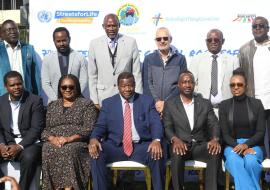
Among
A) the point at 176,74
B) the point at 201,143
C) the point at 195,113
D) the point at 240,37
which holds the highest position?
the point at 240,37

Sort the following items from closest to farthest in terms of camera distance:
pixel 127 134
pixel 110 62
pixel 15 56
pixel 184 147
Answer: pixel 184 147 < pixel 127 134 < pixel 110 62 < pixel 15 56

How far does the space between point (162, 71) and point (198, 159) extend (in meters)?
1.24

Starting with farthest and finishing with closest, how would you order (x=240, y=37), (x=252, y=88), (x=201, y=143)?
(x=240, y=37), (x=252, y=88), (x=201, y=143)

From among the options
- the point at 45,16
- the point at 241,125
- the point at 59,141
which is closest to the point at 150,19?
the point at 45,16

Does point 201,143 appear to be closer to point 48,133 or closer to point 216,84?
point 216,84

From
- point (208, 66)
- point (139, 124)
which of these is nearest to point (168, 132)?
point (139, 124)

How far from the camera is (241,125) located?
519 centimetres

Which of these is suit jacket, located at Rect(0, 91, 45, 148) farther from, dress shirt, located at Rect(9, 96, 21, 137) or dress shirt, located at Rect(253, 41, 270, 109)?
dress shirt, located at Rect(253, 41, 270, 109)

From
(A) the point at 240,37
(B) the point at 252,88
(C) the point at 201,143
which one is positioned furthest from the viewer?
(A) the point at 240,37

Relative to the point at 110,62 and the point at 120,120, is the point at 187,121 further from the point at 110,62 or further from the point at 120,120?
the point at 110,62

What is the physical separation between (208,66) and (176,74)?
43 cm

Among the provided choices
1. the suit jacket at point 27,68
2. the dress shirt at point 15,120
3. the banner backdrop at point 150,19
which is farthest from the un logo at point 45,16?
the dress shirt at point 15,120

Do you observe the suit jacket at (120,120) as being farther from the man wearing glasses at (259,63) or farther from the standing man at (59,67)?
the man wearing glasses at (259,63)

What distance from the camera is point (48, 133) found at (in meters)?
5.19
